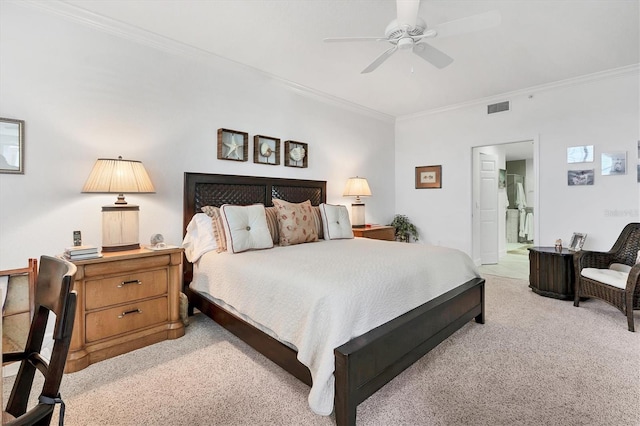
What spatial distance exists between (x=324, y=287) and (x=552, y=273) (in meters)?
3.38

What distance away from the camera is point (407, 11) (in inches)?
80.4

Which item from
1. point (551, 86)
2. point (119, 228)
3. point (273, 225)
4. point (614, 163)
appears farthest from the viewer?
point (551, 86)

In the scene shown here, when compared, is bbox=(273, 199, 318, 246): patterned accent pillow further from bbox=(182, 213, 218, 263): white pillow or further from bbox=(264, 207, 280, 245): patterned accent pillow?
bbox=(182, 213, 218, 263): white pillow

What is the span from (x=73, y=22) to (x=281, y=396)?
3377 mm

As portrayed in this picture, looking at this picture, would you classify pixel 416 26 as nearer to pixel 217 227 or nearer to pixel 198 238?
pixel 217 227

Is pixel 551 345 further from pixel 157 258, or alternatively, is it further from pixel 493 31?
pixel 157 258

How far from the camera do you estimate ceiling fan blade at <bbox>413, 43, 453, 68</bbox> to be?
95.1 inches

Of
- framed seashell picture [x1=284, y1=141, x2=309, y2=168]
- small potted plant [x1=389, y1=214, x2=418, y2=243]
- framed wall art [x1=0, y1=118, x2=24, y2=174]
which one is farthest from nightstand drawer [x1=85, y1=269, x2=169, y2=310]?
small potted plant [x1=389, y1=214, x2=418, y2=243]

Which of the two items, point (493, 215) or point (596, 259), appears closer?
point (596, 259)

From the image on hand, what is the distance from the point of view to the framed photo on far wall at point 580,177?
13.0ft

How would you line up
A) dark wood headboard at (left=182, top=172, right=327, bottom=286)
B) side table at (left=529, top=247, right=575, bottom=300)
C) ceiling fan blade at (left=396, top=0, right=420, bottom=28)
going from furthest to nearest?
side table at (left=529, top=247, right=575, bottom=300) < dark wood headboard at (left=182, top=172, right=327, bottom=286) < ceiling fan blade at (left=396, top=0, right=420, bottom=28)

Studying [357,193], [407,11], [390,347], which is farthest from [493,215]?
[390,347]

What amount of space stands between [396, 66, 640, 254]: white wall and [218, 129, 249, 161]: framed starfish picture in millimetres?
3382

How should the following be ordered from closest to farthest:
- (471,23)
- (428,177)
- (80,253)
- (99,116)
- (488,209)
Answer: (471,23) < (80,253) < (99,116) < (428,177) < (488,209)
